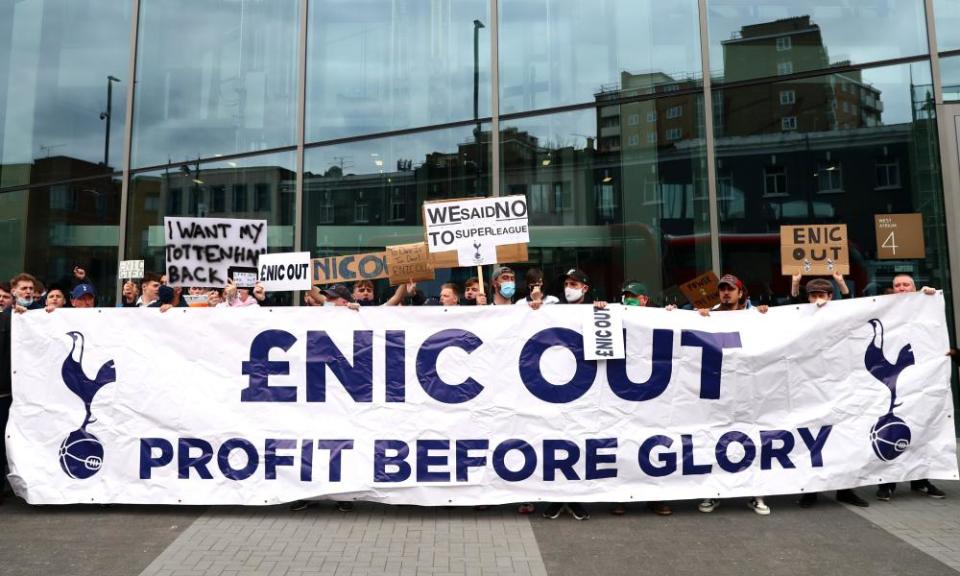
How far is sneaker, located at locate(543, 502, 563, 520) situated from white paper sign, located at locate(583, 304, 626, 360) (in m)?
1.15

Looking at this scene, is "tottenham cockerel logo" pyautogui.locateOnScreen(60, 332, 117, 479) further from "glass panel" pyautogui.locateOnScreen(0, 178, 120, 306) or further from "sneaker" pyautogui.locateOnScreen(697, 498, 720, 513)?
"glass panel" pyautogui.locateOnScreen(0, 178, 120, 306)

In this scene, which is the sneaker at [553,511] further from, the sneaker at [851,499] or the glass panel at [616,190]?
the glass panel at [616,190]

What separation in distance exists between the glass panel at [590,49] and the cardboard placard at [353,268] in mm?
3327

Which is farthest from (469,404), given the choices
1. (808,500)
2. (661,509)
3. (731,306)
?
(808,500)

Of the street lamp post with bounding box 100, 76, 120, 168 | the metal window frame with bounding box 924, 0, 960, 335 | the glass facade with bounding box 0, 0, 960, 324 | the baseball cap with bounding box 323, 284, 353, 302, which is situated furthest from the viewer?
the street lamp post with bounding box 100, 76, 120, 168

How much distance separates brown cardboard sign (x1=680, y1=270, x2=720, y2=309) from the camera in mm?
7848

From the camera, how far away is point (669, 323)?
5465 millimetres

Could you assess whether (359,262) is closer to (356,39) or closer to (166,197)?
(356,39)

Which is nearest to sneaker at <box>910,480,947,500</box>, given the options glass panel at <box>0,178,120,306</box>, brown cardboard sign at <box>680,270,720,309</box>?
brown cardboard sign at <box>680,270,720,309</box>

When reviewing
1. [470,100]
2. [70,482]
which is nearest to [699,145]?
[470,100]

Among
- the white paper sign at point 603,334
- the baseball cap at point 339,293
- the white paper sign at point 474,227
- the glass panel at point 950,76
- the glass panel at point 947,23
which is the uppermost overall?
the glass panel at point 947,23

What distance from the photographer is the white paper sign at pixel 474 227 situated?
655 cm

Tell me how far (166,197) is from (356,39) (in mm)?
3976

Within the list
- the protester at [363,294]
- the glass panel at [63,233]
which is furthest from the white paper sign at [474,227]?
the glass panel at [63,233]
